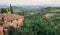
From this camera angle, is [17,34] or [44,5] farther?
[44,5]

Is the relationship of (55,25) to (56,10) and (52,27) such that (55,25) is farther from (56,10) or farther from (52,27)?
(56,10)

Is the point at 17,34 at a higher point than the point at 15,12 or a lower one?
lower

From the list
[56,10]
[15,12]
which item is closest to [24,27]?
[15,12]

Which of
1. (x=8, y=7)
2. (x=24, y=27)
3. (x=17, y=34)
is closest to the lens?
(x=17, y=34)

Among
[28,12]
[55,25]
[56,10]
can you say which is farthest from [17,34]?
[56,10]

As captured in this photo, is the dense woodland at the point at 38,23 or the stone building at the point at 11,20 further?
the stone building at the point at 11,20

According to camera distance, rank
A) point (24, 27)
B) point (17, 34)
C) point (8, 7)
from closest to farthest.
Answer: point (17, 34) < point (24, 27) < point (8, 7)

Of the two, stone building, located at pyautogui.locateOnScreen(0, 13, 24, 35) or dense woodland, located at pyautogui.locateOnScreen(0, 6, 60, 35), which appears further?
stone building, located at pyautogui.locateOnScreen(0, 13, 24, 35)
